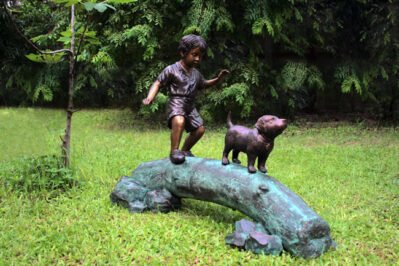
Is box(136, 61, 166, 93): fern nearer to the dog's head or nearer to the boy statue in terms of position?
the boy statue

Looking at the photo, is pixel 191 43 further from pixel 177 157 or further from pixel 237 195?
pixel 237 195

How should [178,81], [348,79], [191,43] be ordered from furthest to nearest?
[348,79] → [178,81] → [191,43]

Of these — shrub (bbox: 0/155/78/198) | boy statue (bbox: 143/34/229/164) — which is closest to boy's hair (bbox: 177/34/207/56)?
boy statue (bbox: 143/34/229/164)

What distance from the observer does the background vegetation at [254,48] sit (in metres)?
8.05

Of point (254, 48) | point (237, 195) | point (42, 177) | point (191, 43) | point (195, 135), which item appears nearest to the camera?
point (237, 195)

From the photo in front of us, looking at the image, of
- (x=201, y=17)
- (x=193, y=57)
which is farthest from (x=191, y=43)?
(x=201, y=17)

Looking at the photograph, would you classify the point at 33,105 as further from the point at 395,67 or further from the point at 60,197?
the point at 395,67

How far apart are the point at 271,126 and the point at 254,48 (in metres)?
6.09

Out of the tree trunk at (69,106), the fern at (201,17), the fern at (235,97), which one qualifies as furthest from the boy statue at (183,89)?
the fern at (235,97)

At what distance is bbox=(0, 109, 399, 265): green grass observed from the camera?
301 cm

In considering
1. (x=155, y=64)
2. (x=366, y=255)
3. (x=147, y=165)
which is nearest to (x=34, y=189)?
(x=147, y=165)

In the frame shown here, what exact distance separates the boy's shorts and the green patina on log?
0.34 meters

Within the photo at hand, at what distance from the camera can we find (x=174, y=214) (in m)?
3.76

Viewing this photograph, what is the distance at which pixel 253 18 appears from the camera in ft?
26.3
